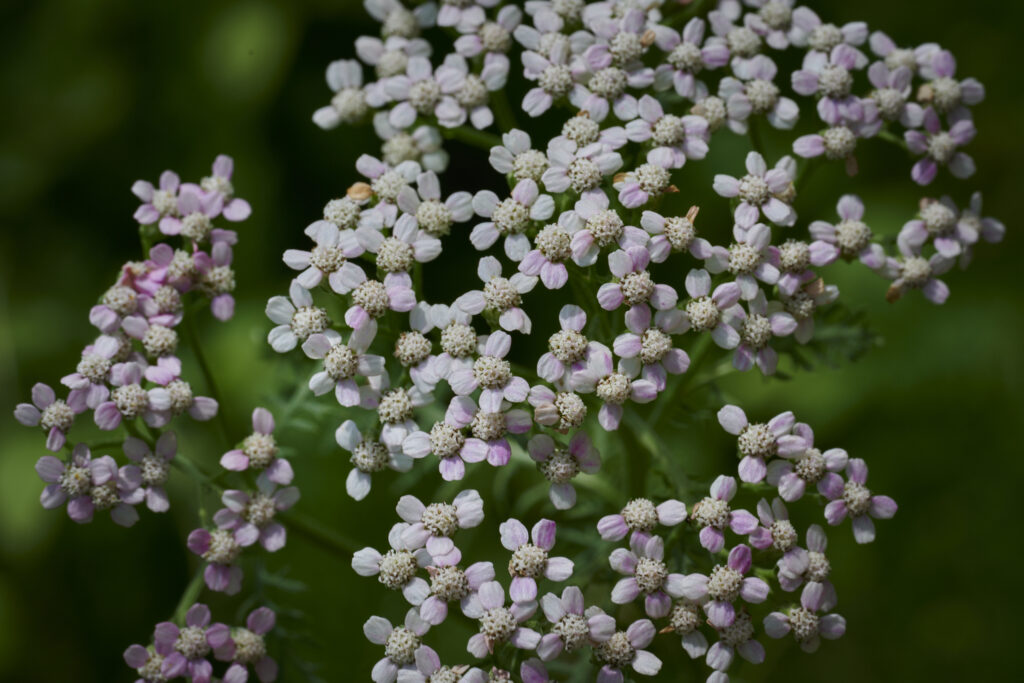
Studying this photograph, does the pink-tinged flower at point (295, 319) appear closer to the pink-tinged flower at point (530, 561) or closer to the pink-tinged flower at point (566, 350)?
the pink-tinged flower at point (566, 350)

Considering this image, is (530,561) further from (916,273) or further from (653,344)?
(916,273)

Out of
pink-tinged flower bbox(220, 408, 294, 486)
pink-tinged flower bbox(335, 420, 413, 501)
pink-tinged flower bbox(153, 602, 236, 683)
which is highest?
pink-tinged flower bbox(335, 420, 413, 501)

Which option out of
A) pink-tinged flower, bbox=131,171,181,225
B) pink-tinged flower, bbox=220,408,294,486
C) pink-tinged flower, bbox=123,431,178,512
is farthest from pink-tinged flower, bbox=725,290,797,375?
pink-tinged flower, bbox=131,171,181,225

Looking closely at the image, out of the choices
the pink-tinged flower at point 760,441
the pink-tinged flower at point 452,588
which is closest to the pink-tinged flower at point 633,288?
the pink-tinged flower at point 760,441

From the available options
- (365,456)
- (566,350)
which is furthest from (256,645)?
(566,350)

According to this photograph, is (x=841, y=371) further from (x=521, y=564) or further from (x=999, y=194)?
(x=521, y=564)

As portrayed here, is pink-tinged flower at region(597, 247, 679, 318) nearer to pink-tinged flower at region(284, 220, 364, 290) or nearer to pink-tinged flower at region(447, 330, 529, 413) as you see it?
pink-tinged flower at region(447, 330, 529, 413)
